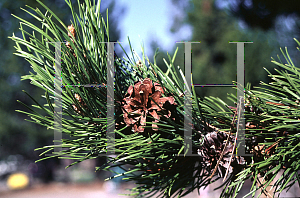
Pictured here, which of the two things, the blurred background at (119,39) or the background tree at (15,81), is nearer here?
the blurred background at (119,39)

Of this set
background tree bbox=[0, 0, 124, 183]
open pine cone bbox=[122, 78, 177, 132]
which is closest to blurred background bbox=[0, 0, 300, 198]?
background tree bbox=[0, 0, 124, 183]

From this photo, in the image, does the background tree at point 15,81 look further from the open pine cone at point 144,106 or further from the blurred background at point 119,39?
the open pine cone at point 144,106

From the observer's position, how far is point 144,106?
0.25m

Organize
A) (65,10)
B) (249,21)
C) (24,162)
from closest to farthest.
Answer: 1. (249,21)
2. (65,10)
3. (24,162)

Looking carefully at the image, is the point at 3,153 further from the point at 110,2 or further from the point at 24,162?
the point at 110,2

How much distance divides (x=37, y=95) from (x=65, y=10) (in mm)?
1778

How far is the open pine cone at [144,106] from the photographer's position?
25 cm

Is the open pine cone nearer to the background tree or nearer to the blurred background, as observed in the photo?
the blurred background

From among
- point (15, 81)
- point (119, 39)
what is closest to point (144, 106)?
point (119, 39)

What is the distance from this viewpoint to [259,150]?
9.9 inches

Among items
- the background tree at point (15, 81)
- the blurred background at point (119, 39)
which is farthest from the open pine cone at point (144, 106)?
the background tree at point (15, 81)

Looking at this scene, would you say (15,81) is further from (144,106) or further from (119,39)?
(144,106)

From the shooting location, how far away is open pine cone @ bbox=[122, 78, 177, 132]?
0.25 m

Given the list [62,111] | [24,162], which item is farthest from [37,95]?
[62,111]
